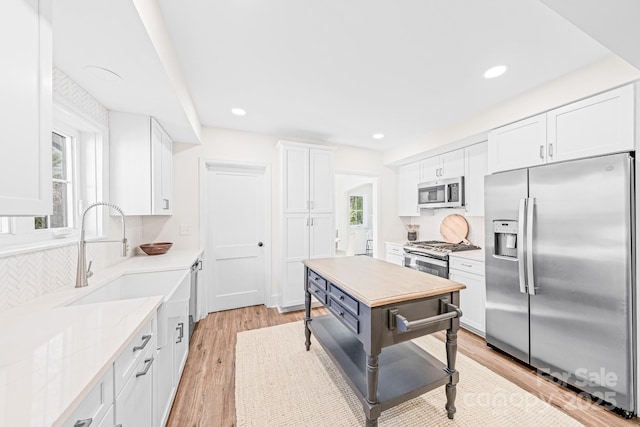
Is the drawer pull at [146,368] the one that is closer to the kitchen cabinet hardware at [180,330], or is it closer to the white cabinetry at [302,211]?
the kitchen cabinet hardware at [180,330]

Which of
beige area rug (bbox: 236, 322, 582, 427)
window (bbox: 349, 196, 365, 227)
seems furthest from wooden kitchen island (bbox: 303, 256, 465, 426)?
window (bbox: 349, 196, 365, 227)

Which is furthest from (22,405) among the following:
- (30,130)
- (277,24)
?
(277,24)

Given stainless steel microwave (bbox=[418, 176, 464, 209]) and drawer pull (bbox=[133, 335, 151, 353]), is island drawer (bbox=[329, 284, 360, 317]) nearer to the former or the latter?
drawer pull (bbox=[133, 335, 151, 353])

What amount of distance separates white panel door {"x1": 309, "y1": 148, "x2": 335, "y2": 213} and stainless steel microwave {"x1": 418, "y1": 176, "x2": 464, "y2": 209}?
144 centimetres

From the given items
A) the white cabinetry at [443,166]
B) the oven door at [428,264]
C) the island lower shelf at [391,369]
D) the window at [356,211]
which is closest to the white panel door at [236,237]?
the island lower shelf at [391,369]

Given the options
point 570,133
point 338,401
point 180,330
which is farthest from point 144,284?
point 570,133

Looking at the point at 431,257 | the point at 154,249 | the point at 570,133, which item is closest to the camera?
the point at 570,133

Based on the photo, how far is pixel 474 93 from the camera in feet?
7.63

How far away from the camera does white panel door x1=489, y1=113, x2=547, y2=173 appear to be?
2102 millimetres

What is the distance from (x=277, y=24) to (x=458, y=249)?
3.01 metres

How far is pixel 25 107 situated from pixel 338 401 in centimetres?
225

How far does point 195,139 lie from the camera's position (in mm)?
3012

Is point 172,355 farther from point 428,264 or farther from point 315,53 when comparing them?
point 428,264

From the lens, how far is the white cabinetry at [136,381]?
0.91m
